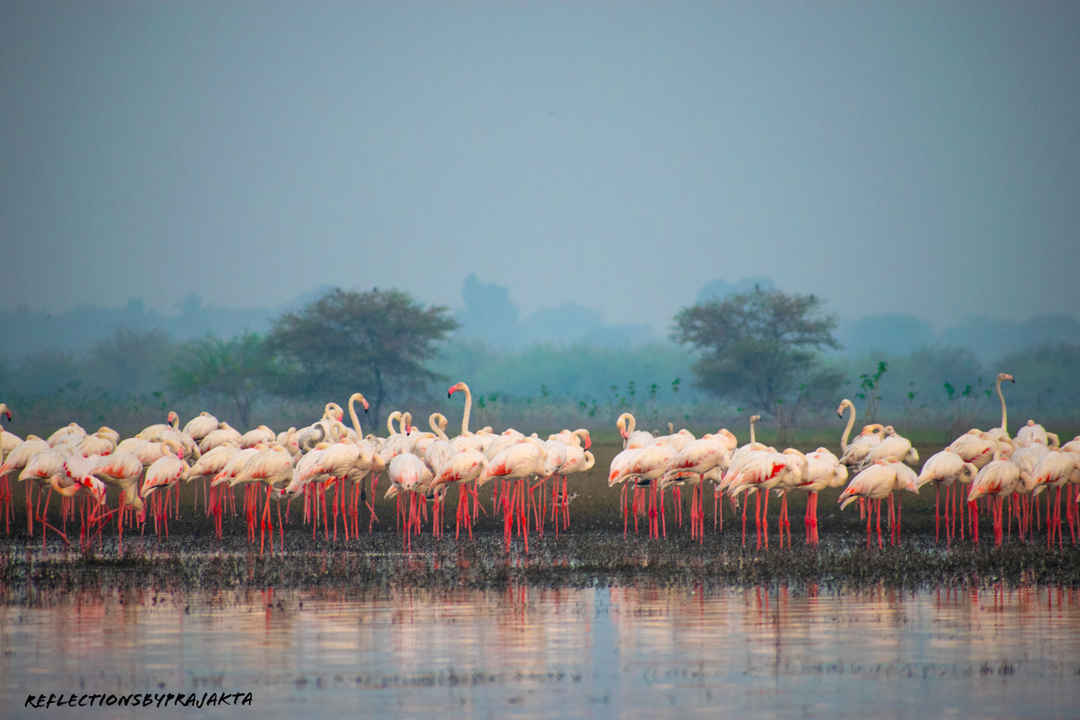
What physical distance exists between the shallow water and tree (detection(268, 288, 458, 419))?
54.9 m

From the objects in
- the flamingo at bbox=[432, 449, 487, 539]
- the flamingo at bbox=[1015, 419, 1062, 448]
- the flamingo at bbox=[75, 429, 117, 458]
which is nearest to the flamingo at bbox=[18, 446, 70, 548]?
the flamingo at bbox=[75, 429, 117, 458]

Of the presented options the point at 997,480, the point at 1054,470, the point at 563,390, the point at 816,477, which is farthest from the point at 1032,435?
the point at 563,390

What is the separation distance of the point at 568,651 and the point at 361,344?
5990cm

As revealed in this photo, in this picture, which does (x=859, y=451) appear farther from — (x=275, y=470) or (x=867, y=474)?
(x=275, y=470)

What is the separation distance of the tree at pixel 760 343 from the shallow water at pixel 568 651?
5747cm

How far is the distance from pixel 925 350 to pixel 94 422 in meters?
81.4

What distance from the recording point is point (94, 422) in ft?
212

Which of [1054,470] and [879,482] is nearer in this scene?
[879,482]

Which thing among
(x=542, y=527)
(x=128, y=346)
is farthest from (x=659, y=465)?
(x=128, y=346)

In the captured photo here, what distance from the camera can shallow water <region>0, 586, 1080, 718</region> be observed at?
30.7 ft

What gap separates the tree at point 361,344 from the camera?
226ft

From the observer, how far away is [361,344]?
70125 mm

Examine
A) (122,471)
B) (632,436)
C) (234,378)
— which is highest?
(234,378)

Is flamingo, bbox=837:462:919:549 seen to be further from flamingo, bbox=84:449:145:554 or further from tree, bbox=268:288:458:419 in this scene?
tree, bbox=268:288:458:419
